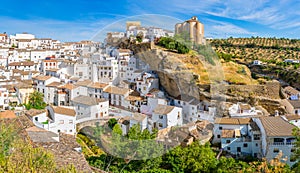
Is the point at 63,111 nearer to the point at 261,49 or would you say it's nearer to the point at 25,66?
the point at 25,66

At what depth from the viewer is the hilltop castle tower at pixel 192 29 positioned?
8.40ft

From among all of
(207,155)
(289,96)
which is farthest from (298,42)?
(207,155)

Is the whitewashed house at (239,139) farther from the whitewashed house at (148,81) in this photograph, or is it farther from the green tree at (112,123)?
the green tree at (112,123)

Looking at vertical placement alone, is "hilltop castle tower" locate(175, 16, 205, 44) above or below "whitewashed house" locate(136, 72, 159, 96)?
above

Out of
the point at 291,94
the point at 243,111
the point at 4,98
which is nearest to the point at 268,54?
the point at 291,94

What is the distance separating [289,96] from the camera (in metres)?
15.9

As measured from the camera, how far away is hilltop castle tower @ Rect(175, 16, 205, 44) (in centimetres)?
256

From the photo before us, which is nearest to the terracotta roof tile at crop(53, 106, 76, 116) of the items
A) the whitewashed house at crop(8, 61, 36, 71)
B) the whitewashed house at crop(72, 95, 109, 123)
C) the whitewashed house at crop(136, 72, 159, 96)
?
the whitewashed house at crop(136, 72, 159, 96)

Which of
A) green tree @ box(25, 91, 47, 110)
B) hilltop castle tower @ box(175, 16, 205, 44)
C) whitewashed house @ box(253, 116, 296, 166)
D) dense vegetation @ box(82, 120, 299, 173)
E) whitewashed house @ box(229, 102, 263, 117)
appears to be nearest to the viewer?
hilltop castle tower @ box(175, 16, 205, 44)

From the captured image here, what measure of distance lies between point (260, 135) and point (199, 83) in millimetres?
8822

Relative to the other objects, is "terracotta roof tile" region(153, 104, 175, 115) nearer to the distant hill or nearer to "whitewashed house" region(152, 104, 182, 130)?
"whitewashed house" region(152, 104, 182, 130)

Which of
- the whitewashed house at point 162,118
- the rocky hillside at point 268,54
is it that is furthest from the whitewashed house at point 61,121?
the rocky hillside at point 268,54

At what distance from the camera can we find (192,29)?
8.50 ft

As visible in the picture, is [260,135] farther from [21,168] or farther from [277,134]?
[21,168]
